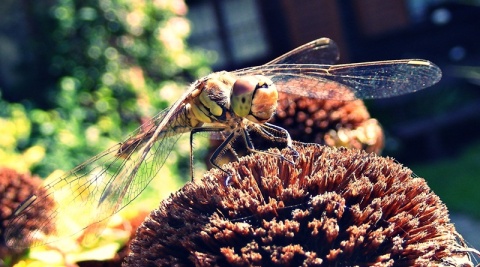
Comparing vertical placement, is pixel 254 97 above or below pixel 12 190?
below

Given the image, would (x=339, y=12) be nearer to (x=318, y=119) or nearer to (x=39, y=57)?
(x=39, y=57)

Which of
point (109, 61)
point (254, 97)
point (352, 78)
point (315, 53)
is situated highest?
point (109, 61)

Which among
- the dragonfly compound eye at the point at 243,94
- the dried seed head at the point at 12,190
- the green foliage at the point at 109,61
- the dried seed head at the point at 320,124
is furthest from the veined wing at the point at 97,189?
the green foliage at the point at 109,61

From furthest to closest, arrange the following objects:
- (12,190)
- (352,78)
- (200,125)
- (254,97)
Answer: (12,190) < (352,78) < (200,125) < (254,97)

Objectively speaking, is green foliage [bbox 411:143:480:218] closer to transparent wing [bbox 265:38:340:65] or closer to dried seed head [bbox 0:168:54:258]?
transparent wing [bbox 265:38:340:65]

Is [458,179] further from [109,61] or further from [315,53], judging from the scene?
[315,53]

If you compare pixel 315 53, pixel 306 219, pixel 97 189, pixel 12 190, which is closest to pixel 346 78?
pixel 315 53

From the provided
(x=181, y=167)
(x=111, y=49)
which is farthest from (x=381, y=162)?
(x=111, y=49)
